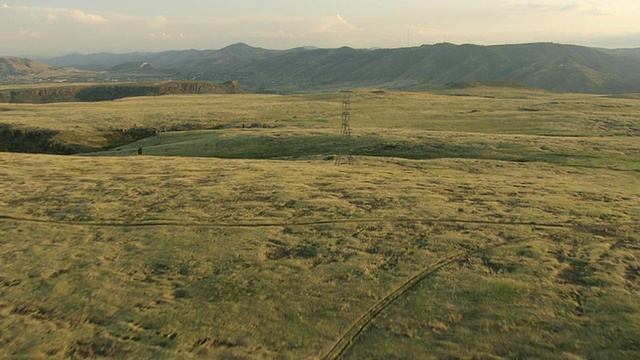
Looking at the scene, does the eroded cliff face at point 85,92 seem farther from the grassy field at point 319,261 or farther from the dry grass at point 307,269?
the dry grass at point 307,269

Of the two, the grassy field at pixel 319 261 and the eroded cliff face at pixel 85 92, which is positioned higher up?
the eroded cliff face at pixel 85 92

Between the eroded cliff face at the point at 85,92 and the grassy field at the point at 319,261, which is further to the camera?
the eroded cliff face at the point at 85,92

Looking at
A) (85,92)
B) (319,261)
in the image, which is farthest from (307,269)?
(85,92)

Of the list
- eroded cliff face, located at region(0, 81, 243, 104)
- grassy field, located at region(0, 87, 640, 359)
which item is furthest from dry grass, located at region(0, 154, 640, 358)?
eroded cliff face, located at region(0, 81, 243, 104)

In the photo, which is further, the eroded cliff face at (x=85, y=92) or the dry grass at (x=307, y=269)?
the eroded cliff face at (x=85, y=92)

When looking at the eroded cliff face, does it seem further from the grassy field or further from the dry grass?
the dry grass

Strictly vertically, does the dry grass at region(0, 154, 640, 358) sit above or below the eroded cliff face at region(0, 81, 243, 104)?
below

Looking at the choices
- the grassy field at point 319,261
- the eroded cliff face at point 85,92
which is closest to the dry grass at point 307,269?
the grassy field at point 319,261

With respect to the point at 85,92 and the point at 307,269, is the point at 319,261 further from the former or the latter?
the point at 85,92

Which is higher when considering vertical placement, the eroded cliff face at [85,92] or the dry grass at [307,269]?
the eroded cliff face at [85,92]
